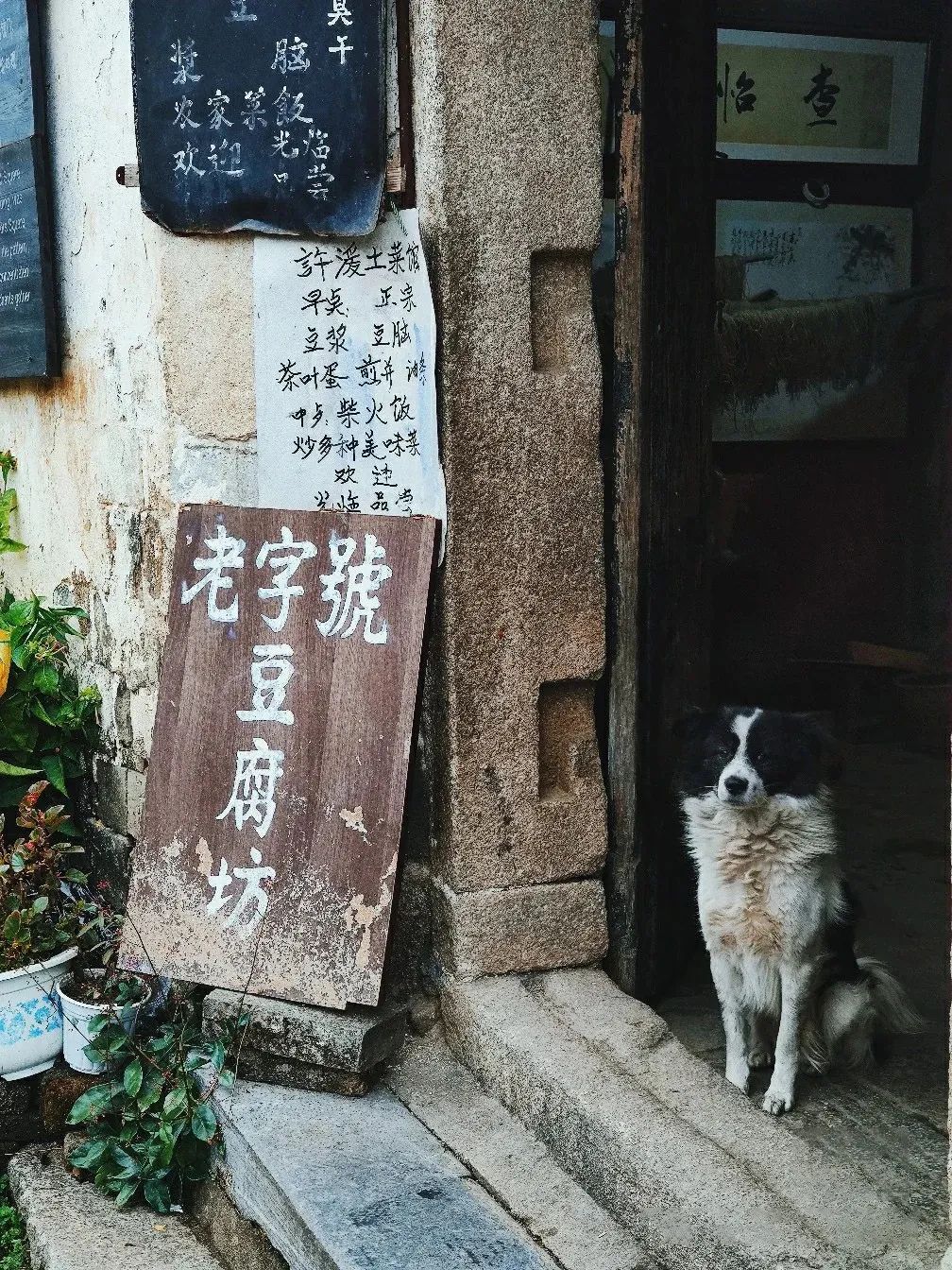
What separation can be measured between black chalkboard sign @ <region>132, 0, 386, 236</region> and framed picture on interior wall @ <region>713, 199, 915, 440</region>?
2598mm

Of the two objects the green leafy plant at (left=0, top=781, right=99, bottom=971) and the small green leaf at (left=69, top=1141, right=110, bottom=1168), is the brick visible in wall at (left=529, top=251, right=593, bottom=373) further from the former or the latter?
the small green leaf at (left=69, top=1141, right=110, bottom=1168)

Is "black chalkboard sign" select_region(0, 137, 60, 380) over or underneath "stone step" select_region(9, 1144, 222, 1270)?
over

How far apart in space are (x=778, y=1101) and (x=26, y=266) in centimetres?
367

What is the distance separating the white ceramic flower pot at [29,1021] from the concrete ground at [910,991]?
177 centimetres

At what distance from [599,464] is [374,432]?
2.02 ft

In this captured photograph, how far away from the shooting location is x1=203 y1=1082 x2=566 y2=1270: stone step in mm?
2947

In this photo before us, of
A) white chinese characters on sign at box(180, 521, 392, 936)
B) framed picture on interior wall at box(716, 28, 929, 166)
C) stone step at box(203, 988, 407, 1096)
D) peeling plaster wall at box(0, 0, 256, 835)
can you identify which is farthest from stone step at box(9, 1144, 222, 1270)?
framed picture on interior wall at box(716, 28, 929, 166)

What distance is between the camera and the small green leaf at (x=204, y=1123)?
11.6 feet

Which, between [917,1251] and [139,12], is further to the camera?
[139,12]

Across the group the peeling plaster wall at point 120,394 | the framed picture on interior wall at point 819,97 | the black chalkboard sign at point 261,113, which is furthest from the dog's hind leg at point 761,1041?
the framed picture on interior wall at point 819,97

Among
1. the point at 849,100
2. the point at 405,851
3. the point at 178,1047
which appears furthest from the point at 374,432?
the point at 849,100

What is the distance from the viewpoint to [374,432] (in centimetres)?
380

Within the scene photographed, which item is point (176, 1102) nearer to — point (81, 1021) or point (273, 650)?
point (81, 1021)

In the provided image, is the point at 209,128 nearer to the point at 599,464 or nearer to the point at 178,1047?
the point at 599,464
